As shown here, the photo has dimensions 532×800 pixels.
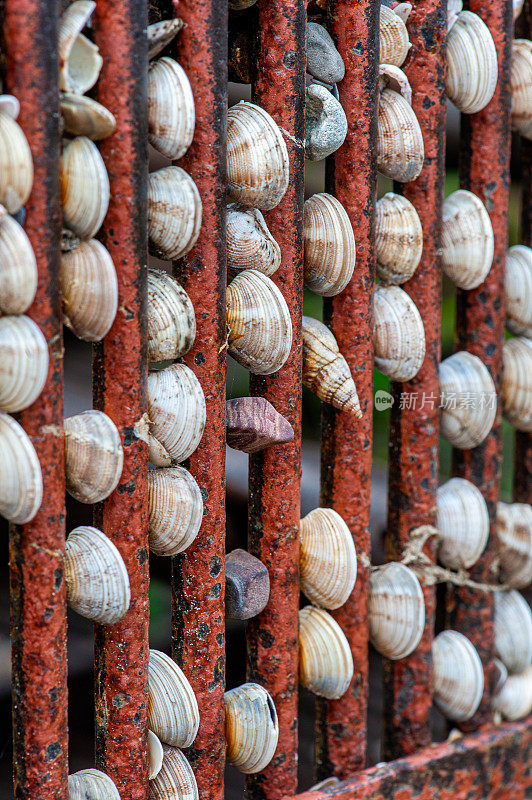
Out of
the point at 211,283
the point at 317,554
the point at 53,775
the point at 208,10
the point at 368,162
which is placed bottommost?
the point at 53,775

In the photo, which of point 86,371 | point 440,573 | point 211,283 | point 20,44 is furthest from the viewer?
point 86,371

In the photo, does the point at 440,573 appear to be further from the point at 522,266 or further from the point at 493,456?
the point at 522,266

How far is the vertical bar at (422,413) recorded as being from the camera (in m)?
0.75

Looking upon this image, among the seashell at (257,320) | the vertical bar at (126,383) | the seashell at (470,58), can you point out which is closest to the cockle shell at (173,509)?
the vertical bar at (126,383)

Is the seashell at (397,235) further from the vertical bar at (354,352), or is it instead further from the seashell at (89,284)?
the seashell at (89,284)

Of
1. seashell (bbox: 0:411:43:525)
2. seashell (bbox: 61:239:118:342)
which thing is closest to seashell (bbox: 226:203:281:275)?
seashell (bbox: 61:239:118:342)

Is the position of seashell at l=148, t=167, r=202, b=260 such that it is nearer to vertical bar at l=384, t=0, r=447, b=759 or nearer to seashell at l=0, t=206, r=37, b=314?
seashell at l=0, t=206, r=37, b=314

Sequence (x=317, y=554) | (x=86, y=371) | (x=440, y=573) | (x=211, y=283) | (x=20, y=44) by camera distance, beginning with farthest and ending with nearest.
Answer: (x=86, y=371) < (x=440, y=573) < (x=317, y=554) < (x=211, y=283) < (x=20, y=44)

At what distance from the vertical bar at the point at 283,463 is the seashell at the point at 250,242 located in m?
0.01

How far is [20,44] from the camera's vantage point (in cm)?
50

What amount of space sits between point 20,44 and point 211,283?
0.22 metres

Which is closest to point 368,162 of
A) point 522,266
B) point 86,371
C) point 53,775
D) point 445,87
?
point 445,87

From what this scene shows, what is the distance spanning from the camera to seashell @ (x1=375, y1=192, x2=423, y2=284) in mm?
753

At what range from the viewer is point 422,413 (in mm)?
806
